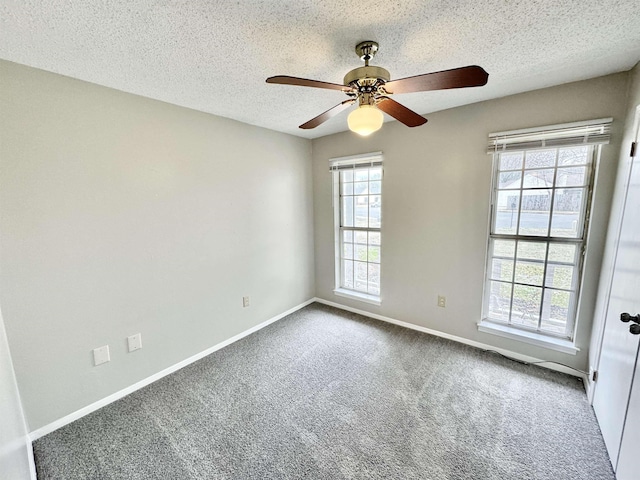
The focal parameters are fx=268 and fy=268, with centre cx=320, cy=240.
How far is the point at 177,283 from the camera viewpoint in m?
2.31

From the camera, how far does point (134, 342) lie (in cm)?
208

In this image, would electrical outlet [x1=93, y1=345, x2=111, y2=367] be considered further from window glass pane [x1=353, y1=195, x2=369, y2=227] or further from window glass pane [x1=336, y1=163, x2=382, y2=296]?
window glass pane [x1=353, y1=195, x2=369, y2=227]

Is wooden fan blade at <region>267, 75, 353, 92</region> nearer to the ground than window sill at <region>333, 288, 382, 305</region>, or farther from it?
farther from it

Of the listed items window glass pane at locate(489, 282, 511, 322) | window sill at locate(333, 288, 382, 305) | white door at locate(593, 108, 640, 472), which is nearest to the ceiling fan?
white door at locate(593, 108, 640, 472)

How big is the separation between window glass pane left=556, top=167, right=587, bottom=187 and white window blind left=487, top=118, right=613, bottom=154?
0.21 metres

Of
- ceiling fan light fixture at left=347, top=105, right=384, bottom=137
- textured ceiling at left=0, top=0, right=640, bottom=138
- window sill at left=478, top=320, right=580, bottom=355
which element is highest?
textured ceiling at left=0, top=0, right=640, bottom=138

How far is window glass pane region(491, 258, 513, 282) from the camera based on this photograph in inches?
95.0

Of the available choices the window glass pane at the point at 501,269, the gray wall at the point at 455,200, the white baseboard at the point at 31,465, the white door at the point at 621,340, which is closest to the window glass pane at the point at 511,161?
the gray wall at the point at 455,200

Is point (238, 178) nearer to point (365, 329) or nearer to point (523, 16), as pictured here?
point (365, 329)

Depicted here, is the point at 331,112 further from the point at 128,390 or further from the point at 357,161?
the point at 128,390

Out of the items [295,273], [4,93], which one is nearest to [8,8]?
[4,93]

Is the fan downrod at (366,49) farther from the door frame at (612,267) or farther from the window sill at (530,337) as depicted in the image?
the window sill at (530,337)

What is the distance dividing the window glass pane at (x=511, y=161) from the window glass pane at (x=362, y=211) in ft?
4.53

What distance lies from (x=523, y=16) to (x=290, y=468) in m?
2.55
